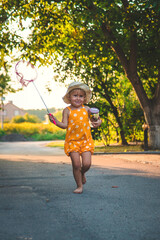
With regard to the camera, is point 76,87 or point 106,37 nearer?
point 76,87

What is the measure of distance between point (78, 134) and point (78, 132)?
0.03 m

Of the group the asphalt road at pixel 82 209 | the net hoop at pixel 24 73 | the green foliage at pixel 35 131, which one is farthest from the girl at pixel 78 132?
the green foliage at pixel 35 131

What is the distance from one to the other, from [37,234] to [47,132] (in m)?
49.5

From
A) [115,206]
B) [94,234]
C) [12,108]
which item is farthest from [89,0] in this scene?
[12,108]

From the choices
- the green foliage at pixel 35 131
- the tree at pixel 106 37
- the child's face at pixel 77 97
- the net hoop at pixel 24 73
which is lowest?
the green foliage at pixel 35 131

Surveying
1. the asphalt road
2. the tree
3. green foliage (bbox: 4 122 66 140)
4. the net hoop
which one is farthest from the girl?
green foliage (bbox: 4 122 66 140)

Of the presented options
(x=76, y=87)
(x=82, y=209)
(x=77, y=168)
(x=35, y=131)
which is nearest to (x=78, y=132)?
(x=77, y=168)

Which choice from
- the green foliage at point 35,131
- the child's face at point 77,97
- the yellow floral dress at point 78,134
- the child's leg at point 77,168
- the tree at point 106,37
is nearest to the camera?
the child's leg at point 77,168

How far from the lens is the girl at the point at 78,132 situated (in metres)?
5.20

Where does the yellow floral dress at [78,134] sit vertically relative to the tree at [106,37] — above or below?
below

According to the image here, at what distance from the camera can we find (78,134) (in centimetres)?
528

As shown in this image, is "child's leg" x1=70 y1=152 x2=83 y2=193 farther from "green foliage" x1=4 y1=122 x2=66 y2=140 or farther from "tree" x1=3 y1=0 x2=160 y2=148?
"green foliage" x1=4 y1=122 x2=66 y2=140

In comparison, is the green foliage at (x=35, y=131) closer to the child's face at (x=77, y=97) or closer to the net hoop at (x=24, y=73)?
the net hoop at (x=24, y=73)

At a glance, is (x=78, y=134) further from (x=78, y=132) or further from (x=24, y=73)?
(x=24, y=73)
